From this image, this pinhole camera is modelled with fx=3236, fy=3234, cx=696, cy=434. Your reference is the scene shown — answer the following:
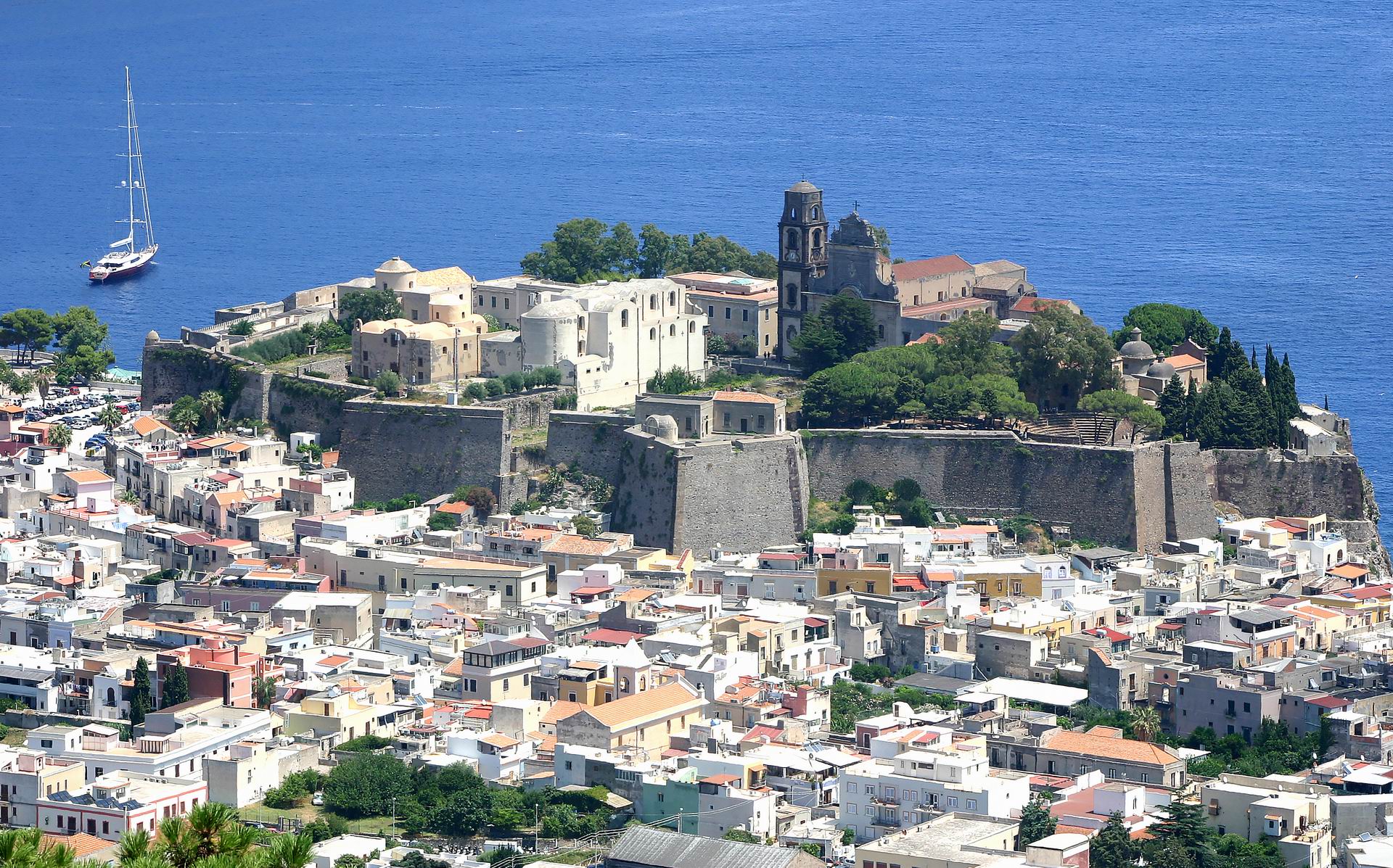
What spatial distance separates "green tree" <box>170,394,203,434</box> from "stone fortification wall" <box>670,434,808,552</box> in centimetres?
1239

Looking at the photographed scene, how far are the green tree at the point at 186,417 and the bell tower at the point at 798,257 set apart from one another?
1286 centimetres

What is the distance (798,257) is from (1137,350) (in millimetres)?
8115

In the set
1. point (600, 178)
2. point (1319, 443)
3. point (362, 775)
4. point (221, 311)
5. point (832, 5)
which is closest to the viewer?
point (362, 775)

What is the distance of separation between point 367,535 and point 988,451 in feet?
41.5

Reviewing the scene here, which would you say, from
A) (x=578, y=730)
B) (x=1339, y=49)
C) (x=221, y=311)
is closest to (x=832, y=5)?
(x=1339, y=49)

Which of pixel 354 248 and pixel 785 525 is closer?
pixel 785 525

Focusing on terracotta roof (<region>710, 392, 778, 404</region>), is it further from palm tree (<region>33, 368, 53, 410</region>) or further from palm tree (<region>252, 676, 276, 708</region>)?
palm tree (<region>33, 368, 53, 410</region>)

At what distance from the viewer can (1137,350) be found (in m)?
68.4

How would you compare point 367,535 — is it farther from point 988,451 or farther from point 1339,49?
point 1339,49

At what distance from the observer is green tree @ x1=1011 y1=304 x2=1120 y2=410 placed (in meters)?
66.8

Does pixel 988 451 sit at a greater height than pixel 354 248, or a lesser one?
lesser

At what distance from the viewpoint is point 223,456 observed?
67438mm

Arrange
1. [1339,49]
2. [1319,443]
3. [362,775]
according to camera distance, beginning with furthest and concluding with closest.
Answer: [1339,49]
[1319,443]
[362,775]

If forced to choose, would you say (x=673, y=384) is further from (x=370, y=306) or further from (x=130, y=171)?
(x=130, y=171)
